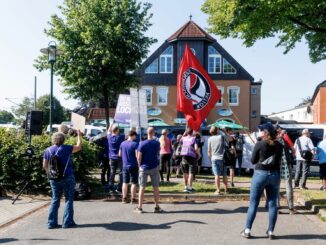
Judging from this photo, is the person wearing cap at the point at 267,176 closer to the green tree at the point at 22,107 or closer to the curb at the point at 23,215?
the curb at the point at 23,215

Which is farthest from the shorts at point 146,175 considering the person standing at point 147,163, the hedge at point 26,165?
the hedge at point 26,165

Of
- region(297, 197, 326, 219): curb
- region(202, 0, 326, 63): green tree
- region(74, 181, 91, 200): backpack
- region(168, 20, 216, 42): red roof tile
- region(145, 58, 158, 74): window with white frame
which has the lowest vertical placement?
region(297, 197, 326, 219): curb

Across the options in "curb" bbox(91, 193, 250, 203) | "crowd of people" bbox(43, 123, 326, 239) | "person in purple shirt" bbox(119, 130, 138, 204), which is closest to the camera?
"crowd of people" bbox(43, 123, 326, 239)

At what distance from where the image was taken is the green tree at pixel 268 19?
45.4 feet

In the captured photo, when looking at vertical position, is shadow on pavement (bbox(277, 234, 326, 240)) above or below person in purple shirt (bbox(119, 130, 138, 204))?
below

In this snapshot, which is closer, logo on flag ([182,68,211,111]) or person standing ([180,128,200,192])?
person standing ([180,128,200,192])

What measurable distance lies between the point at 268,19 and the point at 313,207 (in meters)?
7.14

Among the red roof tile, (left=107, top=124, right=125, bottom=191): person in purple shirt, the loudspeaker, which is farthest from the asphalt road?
the red roof tile

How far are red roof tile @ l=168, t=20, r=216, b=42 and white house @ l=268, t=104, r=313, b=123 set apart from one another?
3111 centimetres

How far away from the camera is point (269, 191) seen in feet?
23.6

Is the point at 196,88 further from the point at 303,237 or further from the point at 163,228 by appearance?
the point at 303,237

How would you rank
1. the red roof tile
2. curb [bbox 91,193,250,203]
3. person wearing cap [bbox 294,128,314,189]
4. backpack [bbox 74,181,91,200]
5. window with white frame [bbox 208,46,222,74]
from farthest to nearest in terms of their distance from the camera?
window with white frame [bbox 208,46,222,74], the red roof tile, person wearing cap [bbox 294,128,314,189], curb [bbox 91,193,250,203], backpack [bbox 74,181,91,200]

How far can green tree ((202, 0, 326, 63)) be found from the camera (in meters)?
13.9

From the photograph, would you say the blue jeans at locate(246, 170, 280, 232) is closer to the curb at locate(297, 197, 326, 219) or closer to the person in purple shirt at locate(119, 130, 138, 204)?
the curb at locate(297, 197, 326, 219)
